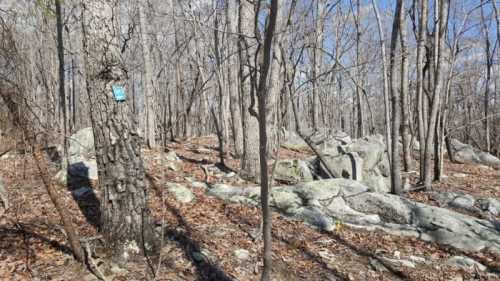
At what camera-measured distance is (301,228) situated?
5.04 m

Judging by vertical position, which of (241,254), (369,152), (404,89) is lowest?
(241,254)

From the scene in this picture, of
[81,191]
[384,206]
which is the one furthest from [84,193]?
[384,206]

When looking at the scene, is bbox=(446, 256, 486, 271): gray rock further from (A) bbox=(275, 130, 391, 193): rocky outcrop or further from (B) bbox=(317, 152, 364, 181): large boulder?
(B) bbox=(317, 152, 364, 181): large boulder

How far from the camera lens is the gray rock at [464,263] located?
14.1 ft

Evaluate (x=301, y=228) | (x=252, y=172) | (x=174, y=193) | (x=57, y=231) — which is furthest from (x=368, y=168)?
(x=57, y=231)

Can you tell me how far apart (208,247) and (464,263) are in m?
3.26

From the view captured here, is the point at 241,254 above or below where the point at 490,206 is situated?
above

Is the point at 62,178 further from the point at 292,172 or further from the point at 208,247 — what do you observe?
the point at 292,172

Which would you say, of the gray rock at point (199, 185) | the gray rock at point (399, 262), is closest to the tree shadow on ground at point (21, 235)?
the gray rock at point (199, 185)

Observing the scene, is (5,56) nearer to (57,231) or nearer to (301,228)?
(57,231)

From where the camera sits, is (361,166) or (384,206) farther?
(361,166)

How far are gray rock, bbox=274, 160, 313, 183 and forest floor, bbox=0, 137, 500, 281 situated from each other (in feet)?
6.43

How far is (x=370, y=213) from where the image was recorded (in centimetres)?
565

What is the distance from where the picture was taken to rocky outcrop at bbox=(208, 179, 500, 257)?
4.99m
